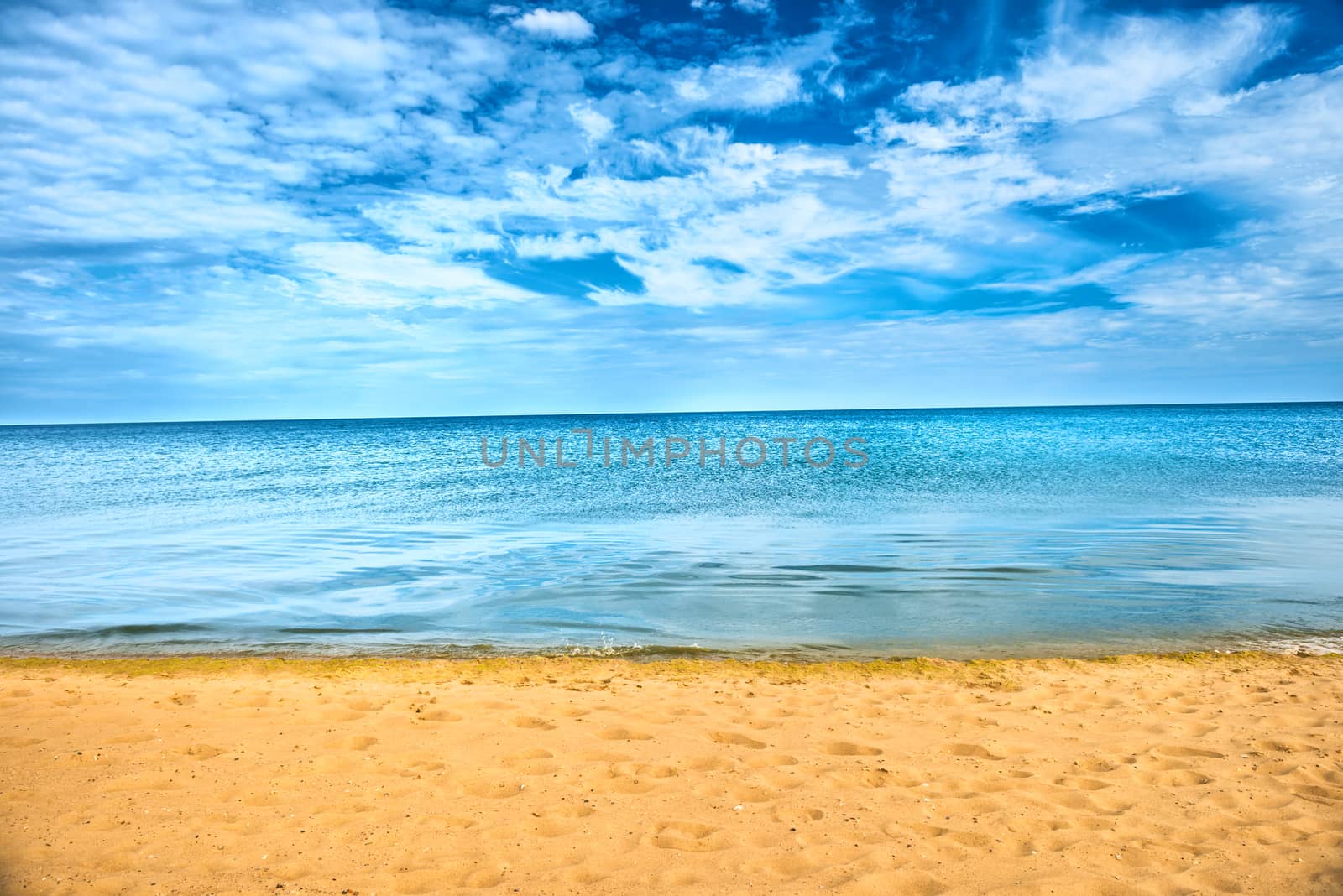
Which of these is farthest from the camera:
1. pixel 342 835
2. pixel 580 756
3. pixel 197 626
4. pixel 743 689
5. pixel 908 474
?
pixel 908 474

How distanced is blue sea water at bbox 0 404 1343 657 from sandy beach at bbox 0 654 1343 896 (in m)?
1.88

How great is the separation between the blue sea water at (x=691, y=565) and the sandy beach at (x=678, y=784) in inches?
74.1

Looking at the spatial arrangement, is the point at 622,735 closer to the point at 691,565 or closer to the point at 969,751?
the point at 969,751

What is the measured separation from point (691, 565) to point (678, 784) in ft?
28.2

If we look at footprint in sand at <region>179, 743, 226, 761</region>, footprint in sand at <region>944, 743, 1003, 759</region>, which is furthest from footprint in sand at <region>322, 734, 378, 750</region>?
footprint in sand at <region>944, 743, 1003, 759</region>

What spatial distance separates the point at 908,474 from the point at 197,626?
2744 centimetres

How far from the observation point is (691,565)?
13602mm

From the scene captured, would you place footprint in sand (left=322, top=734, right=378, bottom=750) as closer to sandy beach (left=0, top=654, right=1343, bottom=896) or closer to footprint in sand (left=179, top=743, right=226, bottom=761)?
sandy beach (left=0, top=654, right=1343, bottom=896)

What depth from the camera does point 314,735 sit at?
5.73 m

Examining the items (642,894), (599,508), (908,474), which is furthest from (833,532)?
(908,474)

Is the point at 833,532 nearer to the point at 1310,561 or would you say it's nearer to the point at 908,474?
the point at 1310,561

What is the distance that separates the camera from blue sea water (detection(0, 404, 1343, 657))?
9.37m

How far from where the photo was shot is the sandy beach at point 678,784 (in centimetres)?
394

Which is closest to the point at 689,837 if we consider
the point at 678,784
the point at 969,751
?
the point at 678,784
